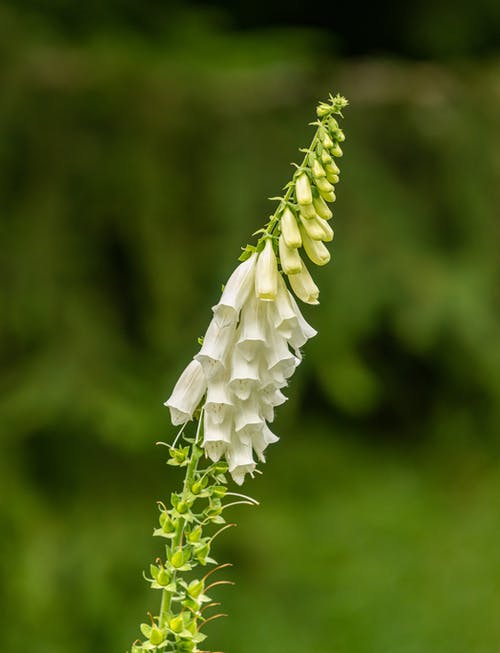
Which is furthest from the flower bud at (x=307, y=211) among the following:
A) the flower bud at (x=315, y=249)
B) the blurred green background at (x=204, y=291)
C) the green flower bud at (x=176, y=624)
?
the blurred green background at (x=204, y=291)

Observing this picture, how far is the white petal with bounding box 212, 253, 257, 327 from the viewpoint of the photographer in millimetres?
1859

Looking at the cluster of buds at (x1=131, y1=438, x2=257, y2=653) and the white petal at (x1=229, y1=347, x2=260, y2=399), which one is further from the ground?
the white petal at (x1=229, y1=347, x2=260, y2=399)

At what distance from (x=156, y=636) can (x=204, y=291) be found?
211 inches

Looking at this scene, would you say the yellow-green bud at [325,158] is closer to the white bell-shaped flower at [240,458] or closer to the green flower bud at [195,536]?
the white bell-shaped flower at [240,458]

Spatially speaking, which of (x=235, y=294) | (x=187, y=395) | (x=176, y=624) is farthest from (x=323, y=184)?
(x=176, y=624)

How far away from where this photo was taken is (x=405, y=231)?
7.36m

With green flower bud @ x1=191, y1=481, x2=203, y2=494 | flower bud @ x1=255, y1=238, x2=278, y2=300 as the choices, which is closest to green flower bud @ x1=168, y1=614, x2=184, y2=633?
green flower bud @ x1=191, y1=481, x2=203, y2=494

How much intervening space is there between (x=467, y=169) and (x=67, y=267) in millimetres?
3335

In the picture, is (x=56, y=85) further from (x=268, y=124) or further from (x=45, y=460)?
(x=45, y=460)

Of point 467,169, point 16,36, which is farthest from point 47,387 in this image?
point 467,169

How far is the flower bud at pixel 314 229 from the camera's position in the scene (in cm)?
182

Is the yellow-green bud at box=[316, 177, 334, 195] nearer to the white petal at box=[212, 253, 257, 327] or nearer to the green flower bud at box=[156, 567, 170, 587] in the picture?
the white petal at box=[212, 253, 257, 327]

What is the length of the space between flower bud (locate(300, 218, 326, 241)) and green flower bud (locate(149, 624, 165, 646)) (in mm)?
748

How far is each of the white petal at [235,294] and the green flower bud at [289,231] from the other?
116mm
